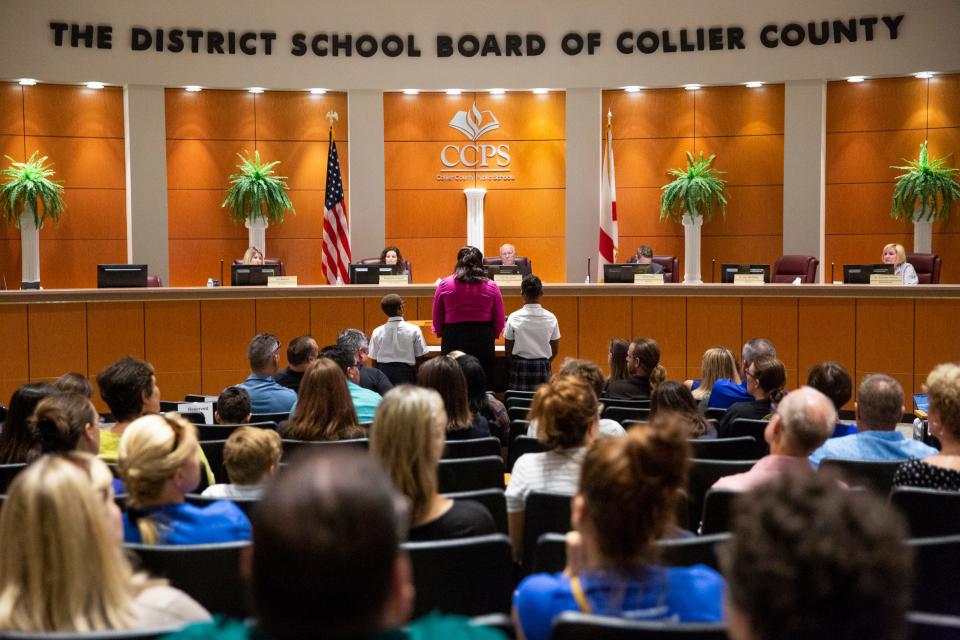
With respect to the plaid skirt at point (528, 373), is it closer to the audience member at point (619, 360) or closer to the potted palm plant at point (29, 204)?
the audience member at point (619, 360)

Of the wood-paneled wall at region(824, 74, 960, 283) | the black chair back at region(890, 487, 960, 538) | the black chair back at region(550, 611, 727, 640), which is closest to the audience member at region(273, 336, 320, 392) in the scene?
the black chair back at region(890, 487, 960, 538)

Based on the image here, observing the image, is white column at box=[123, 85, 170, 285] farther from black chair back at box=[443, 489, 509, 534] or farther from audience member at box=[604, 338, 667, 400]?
black chair back at box=[443, 489, 509, 534]

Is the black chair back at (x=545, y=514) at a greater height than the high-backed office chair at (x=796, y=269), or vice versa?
the high-backed office chair at (x=796, y=269)

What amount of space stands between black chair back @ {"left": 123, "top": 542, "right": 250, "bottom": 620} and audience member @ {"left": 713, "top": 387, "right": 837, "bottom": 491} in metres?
1.47

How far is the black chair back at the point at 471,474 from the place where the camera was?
354 cm

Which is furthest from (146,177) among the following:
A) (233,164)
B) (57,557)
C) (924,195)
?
(57,557)

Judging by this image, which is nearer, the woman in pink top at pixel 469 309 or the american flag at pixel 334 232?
the woman in pink top at pixel 469 309

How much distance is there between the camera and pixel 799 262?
34.1 ft

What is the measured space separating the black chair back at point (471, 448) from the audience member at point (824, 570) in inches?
116

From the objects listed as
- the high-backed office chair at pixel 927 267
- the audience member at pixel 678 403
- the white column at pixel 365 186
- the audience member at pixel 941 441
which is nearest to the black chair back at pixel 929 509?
the audience member at pixel 941 441

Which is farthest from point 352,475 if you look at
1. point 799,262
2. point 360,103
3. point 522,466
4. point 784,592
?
point 360,103

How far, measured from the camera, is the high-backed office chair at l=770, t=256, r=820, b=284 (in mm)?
10229

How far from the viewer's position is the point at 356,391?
5.11m

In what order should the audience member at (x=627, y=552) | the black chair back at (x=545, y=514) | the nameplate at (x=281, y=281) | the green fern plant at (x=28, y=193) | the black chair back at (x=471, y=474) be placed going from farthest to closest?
1. the green fern plant at (x=28, y=193)
2. the nameplate at (x=281, y=281)
3. the black chair back at (x=471, y=474)
4. the black chair back at (x=545, y=514)
5. the audience member at (x=627, y=552)
